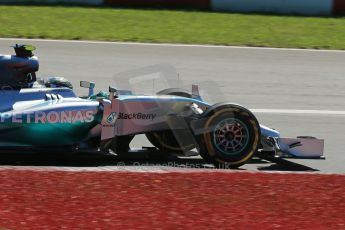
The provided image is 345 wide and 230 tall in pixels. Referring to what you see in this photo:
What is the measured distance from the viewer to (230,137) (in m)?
8.95

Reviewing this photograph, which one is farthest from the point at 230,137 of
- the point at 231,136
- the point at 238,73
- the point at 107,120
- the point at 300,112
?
the point at 238,73

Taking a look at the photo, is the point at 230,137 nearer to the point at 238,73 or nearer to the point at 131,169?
the point at 131,169

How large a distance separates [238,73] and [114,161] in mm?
7056

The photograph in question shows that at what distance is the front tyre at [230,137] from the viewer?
887cm

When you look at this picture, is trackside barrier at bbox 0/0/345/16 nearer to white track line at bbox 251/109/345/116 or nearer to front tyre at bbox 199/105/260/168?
white track line at bbox 251/109/345/116

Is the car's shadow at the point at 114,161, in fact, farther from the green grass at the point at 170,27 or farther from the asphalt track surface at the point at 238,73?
the green grass at the point at 170,27

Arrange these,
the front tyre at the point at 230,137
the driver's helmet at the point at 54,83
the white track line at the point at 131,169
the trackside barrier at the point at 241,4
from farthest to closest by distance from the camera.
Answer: the trackside barrier at the point at 241,4 → the driver's helmet at the point at 54,83 → the front tyre at the point at 230,137 → the white track line at the point at 131,169

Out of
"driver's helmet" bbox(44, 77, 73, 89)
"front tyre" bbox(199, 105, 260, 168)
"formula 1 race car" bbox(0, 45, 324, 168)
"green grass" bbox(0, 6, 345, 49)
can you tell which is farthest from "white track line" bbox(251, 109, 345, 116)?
"green grass" bbox(0, 6, 345, 49)

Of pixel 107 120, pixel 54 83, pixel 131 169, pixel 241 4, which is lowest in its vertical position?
pixel 131 169

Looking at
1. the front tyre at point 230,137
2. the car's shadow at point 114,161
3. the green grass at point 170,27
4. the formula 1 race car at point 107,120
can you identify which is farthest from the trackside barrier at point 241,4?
the front tyre at point 230,137

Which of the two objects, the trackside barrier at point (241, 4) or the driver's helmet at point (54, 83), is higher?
the trackside barrier at point (241, 4)

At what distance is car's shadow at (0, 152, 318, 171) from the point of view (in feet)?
29.6

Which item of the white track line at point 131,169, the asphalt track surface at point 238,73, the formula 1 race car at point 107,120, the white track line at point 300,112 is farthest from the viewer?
the white track line at point 300,112

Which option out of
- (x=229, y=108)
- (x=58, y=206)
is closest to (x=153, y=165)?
(x=229, y=108)
